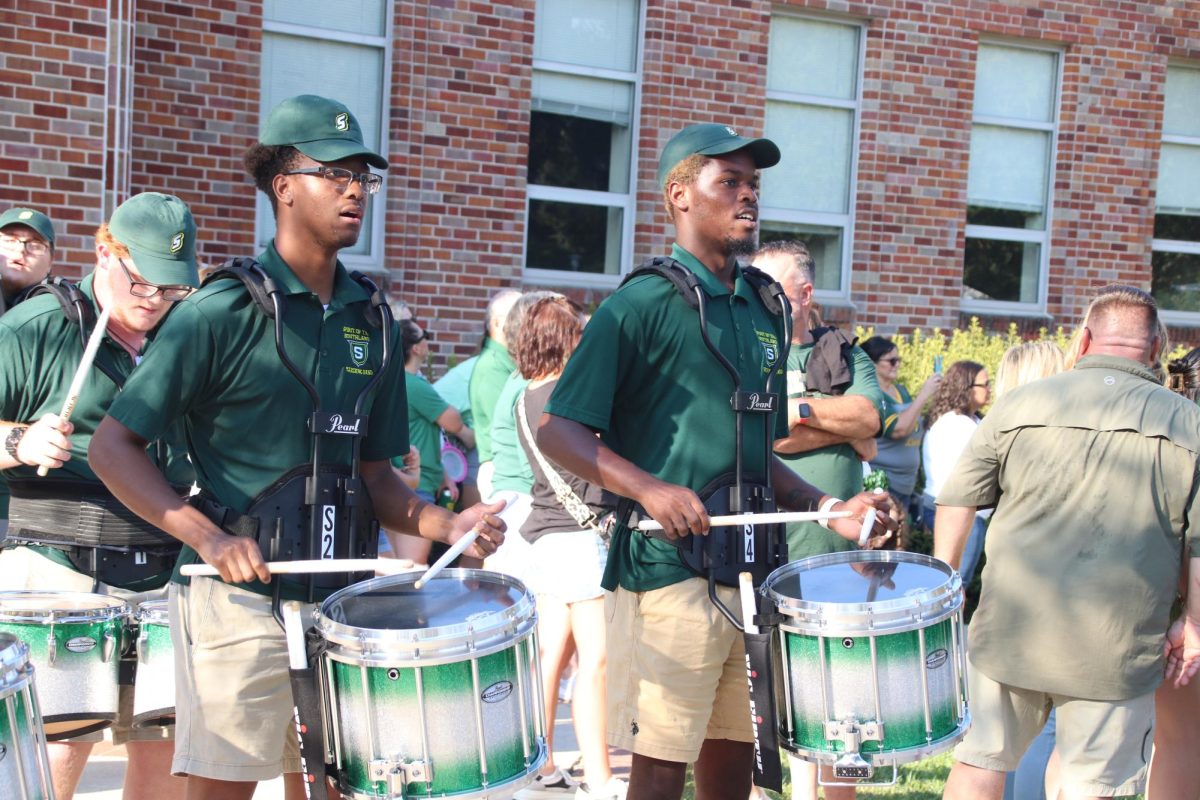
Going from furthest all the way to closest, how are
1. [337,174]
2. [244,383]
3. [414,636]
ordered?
[337,174] < [244,383] < [414,636]

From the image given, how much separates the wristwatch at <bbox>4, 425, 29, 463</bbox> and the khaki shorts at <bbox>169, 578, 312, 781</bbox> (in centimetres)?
86

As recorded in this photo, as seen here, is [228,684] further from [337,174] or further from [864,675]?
[864,675]

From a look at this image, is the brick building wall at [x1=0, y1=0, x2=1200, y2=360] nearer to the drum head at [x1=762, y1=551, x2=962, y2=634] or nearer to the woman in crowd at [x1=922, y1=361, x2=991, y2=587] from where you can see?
the woman in crowd at [x1=922, y1=361, x2=991, y2=587]

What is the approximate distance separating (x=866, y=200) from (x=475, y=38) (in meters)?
3.34

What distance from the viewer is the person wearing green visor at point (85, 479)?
3.92 metres

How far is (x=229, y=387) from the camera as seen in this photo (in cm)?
311

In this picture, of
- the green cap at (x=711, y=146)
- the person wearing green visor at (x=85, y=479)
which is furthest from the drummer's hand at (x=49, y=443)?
the green cap at (x=711, y=146)

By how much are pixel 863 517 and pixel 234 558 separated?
156cm

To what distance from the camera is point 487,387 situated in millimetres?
6695

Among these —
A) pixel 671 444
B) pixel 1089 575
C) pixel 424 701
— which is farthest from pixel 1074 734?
pixel 424 701

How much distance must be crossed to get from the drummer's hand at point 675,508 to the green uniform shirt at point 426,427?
12.1ft

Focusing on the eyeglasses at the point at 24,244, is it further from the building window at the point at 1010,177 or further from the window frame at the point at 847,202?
the building window at the point at 1010,177

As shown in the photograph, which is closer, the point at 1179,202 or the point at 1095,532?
the point at 1095,532

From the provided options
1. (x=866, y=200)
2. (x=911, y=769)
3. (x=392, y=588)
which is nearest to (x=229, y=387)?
(x=392, y=588)
